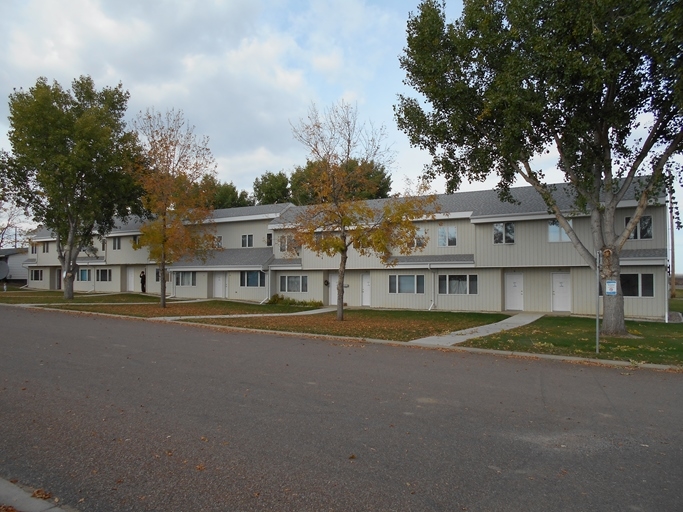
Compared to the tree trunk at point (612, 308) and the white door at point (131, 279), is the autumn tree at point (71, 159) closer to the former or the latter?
the white door at point (131, 279)

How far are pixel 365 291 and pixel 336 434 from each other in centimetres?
2616

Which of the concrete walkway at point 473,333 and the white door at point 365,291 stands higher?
the white door at point 365,291

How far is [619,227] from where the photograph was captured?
25.0m

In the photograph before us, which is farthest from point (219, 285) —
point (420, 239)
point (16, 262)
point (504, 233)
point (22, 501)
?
point (16, 262)

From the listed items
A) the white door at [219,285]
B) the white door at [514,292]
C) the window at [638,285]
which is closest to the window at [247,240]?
the white door at [219,285]

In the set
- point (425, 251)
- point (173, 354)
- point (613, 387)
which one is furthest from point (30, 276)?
point (613, 387)

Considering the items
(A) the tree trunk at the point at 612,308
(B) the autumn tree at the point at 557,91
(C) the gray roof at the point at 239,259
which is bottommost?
(A) the tree trunk at the point at 612,308

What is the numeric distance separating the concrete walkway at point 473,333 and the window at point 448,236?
5.90 meters

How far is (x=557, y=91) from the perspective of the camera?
15.7m

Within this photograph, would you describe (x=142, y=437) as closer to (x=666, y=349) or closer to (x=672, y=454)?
(x=672, y=454)

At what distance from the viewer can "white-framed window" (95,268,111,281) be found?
47.2m

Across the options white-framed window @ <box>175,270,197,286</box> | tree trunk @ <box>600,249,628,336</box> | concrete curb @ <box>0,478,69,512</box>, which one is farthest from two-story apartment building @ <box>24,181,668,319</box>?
concrete curb @ <box>0,478,69,512</box>

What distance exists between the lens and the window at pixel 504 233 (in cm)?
2776

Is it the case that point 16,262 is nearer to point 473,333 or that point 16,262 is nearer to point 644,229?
point 473,333
